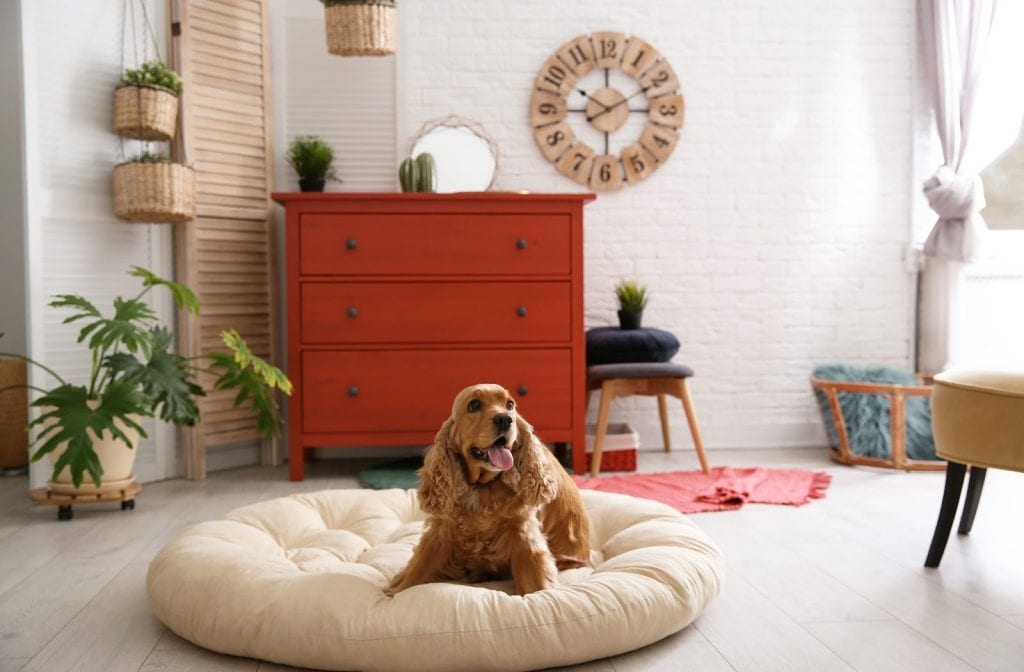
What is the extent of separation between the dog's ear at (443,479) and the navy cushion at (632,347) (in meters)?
2.23

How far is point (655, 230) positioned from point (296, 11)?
2.22 metres

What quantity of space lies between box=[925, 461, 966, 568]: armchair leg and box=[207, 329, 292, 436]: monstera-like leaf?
2546mm

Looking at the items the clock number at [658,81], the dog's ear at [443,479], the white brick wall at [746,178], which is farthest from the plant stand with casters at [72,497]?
the clock number at [658,81]

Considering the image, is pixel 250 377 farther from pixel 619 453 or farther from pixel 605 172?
pixel 605 172

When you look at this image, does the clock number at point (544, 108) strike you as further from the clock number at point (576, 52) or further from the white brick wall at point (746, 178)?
the clock number at point (576, 52)

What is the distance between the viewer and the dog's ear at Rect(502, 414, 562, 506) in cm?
214

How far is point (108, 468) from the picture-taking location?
3.60 metres

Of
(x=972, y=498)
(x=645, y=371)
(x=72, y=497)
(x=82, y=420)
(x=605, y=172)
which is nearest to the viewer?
(x=972, y=498)

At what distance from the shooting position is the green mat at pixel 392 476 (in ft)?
13.5

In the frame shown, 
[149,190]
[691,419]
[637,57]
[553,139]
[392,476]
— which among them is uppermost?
[637,57]

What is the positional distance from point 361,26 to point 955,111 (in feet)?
10.3

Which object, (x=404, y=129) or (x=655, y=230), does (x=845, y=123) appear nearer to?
(x=655, y=230)

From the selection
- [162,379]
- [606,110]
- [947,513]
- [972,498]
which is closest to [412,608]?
[947,513]

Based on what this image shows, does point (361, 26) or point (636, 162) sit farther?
point (636, 162)
